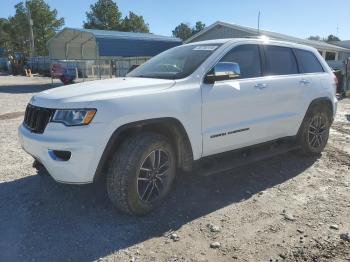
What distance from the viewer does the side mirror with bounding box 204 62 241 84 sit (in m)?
4.19

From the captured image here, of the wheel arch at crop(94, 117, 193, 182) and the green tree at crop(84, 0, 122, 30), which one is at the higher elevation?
the green tree at crop(84, 0, 122, 30)

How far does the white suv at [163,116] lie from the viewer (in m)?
3.47

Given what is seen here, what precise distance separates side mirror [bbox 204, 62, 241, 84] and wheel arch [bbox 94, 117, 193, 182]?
2.16 ft

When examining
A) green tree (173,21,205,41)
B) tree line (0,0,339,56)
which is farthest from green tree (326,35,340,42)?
tree line (0,0,339,56)

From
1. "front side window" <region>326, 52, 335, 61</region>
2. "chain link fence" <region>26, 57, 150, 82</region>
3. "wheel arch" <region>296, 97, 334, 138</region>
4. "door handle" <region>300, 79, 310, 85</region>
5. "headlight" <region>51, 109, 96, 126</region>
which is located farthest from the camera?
"front side window" <region>326, 52, 335, 61</region>

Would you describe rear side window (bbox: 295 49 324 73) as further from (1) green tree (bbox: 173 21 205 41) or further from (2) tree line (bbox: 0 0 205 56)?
(1) green tree (bbox: 173 21 205 41)

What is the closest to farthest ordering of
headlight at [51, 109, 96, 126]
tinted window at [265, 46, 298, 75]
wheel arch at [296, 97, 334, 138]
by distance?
headlight at [51, 109, 96, 126] → tinted window at [265, 46, 298, 75] → wheel arch at [296, 97, 334, 138]

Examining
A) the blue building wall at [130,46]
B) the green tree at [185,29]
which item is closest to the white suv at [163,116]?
the blue building wall at [130,46]

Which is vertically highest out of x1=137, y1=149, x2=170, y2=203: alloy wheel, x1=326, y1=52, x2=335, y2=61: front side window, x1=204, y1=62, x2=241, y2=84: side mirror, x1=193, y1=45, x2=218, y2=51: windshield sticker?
x1=326, y1=52, x2=335, y2=61: front side window

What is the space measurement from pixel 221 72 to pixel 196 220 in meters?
1.65

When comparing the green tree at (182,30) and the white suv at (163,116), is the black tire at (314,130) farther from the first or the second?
the green tree at (182,30)

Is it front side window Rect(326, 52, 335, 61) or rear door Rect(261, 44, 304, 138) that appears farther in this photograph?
front side window Rect(326, 52, 335, 61)

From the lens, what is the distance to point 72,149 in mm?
3402

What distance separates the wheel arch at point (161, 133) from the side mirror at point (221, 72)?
658 millimetres
